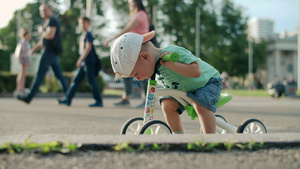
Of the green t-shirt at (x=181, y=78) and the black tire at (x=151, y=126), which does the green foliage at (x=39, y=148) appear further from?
the green t-shirt at (x=181, y=78)

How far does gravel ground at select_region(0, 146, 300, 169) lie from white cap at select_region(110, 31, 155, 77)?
793mm

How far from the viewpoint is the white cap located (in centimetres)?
225

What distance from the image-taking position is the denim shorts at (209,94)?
243cm

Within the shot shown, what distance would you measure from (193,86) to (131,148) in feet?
3.40

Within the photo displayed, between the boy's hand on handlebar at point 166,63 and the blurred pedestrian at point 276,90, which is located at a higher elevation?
the boy's hand on handlebar at point 166,63

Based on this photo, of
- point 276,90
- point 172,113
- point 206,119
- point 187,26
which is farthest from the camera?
point 187,26

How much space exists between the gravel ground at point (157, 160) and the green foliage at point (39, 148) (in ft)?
0.09

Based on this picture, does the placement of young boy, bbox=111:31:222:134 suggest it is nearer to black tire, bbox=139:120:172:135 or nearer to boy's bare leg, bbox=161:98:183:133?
boy's bare leg, bbox=161:98:183:133

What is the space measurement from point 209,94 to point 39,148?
142cm

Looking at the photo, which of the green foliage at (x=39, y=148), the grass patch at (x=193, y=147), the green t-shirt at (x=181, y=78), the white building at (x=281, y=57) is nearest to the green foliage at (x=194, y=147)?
the grass patch at (x=193, y=147)

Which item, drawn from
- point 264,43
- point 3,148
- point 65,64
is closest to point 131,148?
point 3,148

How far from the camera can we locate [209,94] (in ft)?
8.18

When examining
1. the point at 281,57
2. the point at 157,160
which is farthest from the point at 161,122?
the point at 281,57

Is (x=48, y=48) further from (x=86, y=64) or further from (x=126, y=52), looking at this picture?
(x=126, y=52)
